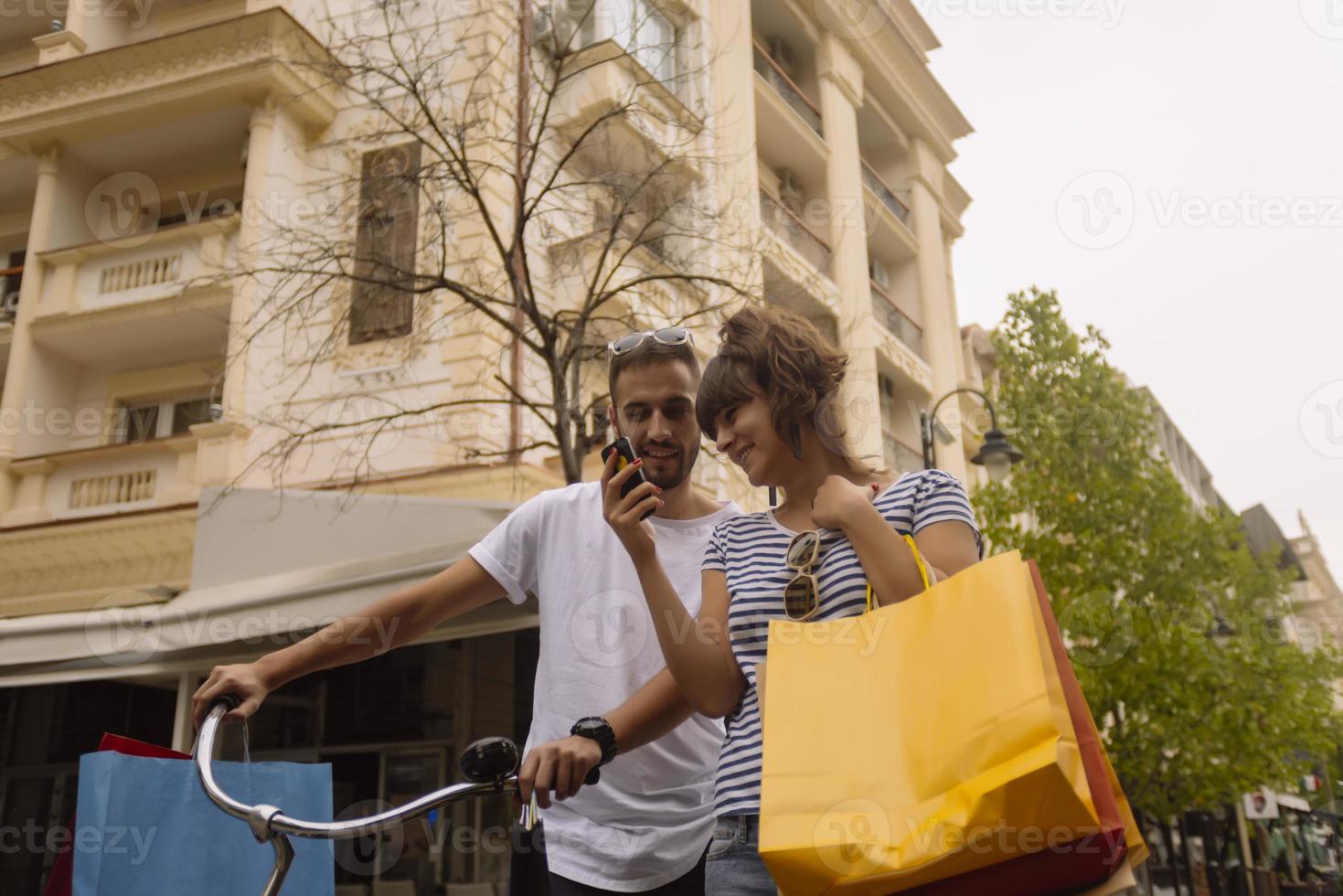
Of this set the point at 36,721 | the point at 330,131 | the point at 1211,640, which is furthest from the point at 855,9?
the point at 36,721

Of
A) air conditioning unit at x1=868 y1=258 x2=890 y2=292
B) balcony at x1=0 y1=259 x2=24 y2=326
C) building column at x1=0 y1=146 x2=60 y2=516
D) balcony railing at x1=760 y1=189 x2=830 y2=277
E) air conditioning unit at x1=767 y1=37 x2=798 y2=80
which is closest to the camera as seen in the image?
building column at x1=0 y1=146 x2=60 y2=516

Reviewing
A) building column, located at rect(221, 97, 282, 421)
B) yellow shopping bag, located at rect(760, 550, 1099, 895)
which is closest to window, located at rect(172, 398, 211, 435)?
building column, located at rect(221, 97, 282, 421)

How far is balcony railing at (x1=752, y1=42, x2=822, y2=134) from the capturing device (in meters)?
18.3

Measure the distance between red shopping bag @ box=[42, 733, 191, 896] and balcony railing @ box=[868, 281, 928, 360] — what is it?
19.0 m

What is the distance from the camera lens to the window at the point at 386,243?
7391 millimetres

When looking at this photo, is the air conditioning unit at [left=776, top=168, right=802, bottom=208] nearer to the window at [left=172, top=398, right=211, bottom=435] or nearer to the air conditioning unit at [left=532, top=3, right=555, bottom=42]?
the air conditioning unit at [left=532, top=3, right=555, bottom=42]

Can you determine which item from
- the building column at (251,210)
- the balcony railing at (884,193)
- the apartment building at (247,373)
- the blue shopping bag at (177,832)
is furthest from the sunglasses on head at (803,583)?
the balcony railing at (884,193)

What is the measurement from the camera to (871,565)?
1.56 metres

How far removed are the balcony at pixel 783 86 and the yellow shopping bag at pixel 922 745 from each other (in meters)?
17.2

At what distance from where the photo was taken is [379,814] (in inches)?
64.3

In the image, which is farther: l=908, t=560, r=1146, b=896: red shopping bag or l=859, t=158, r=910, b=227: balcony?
l=859, t=158, r=910, b=227: balcony

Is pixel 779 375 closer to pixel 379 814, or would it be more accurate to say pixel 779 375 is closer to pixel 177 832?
pixel 379 814

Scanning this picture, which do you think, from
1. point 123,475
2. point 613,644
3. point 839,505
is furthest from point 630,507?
point 123,475

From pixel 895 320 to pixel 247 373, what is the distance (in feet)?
45.7
